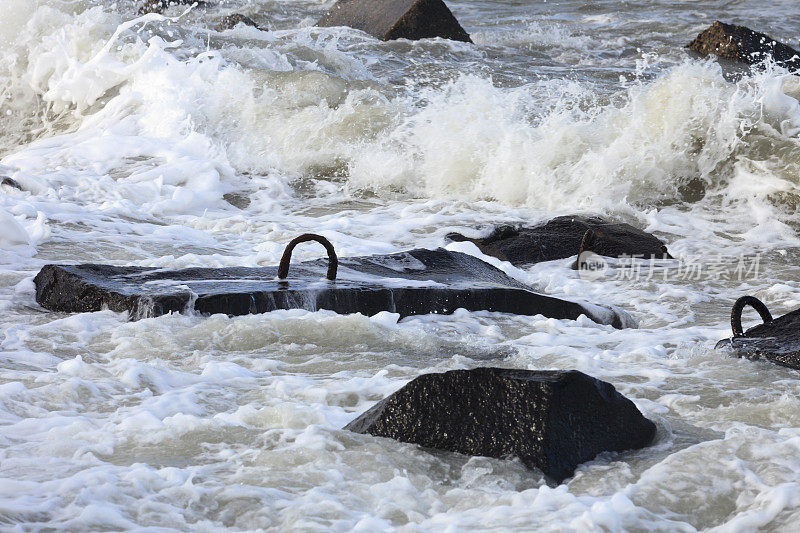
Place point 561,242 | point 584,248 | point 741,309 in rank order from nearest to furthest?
1. point 741,309
2. point 584,248
3. point 561,242

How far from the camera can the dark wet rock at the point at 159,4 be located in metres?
18.8

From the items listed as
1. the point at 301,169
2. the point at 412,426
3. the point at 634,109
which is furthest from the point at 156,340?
the point at 634,109

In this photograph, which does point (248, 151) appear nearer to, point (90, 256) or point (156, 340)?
point (90, 256)

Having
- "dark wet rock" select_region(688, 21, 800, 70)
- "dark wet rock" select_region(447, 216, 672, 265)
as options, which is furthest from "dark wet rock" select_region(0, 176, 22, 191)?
"dark wet rock" select_region(688, 21, 800, 70)

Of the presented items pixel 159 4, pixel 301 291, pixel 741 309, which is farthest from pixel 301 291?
pixel 159 4

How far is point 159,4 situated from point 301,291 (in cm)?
1725

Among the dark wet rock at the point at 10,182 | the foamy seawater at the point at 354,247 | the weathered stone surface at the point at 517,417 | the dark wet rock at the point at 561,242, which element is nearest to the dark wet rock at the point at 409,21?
the foamy seawater at the point at 354,247

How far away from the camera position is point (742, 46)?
14.3 m

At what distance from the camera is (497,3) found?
21.7 metres

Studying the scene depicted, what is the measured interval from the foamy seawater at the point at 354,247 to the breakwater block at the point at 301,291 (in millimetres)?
94

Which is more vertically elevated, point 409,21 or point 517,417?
point 409,21

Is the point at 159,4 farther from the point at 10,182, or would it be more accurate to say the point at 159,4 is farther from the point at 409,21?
Result: the point at 10,182

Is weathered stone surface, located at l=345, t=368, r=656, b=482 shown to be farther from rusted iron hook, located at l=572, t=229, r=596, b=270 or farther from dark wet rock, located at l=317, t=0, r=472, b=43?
dark wet rock, located at l=317, t=0, r=472, b=43

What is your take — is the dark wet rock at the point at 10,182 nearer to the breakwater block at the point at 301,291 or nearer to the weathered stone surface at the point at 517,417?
the breakwater block at the point at 301,291
